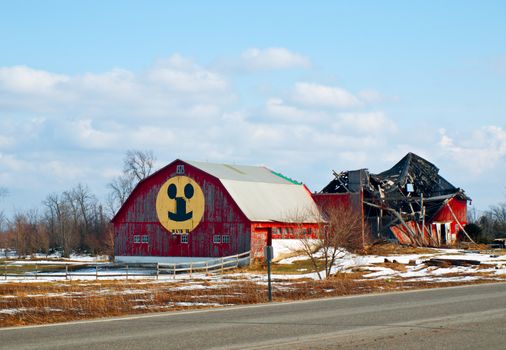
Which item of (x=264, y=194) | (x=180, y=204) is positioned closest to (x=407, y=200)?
(x=264, y=194)

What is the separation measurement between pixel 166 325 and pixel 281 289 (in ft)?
42.5

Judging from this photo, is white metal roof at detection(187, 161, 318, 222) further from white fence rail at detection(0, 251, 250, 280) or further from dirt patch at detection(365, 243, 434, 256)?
dirt patch at detection(365, 243, 434, 256)

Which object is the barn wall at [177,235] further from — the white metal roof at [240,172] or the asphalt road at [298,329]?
the asphalt road at [298,329]

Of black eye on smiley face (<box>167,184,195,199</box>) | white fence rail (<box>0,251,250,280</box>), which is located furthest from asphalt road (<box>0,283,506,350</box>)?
black eye on smiley face (<box>167,184,195,199</box>)

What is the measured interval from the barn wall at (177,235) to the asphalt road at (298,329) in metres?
34.1

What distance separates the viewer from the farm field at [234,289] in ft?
76.7

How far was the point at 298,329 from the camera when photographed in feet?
57.7

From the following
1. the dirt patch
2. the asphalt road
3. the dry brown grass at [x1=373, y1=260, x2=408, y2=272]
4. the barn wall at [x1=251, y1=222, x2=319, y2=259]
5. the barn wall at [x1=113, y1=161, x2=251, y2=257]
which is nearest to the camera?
the asphalt road

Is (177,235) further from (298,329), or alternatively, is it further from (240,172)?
(298,329)

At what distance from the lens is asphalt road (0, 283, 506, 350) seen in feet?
50.1

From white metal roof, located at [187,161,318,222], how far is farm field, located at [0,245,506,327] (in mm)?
4758

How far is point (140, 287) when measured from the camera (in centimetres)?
3572

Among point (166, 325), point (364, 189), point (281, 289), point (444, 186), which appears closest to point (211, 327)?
point (166, 325)

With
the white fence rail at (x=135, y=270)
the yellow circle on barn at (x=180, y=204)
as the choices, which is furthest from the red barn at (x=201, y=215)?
→ the white fence rail at (x=135, y=270)
